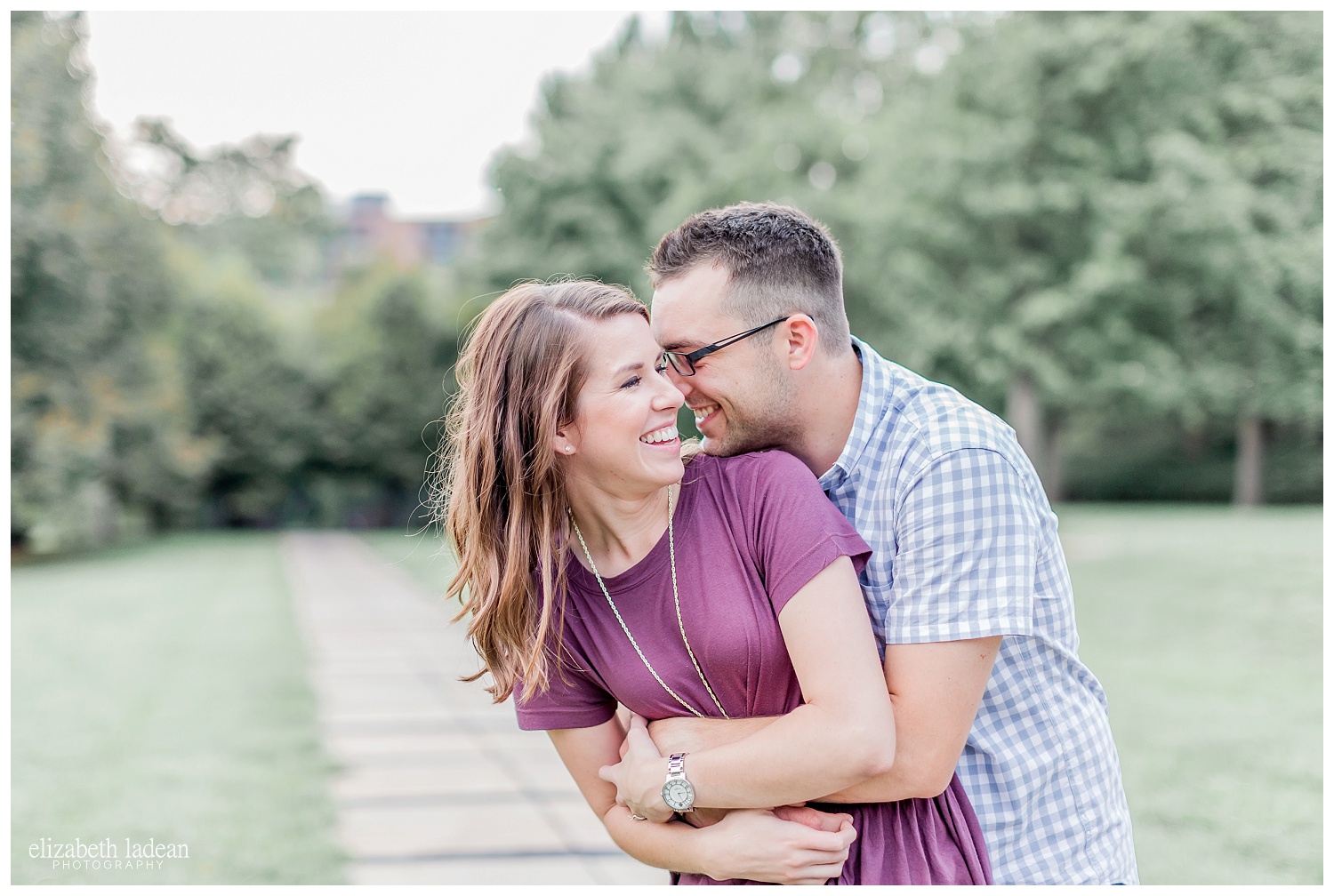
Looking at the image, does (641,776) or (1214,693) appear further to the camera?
(1214,693)

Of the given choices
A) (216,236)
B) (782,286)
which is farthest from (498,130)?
(782,286)

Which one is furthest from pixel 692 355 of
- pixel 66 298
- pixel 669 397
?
pixel 66 298

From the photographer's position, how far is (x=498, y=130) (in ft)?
72.5

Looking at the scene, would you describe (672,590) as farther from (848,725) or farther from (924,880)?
(924,880)

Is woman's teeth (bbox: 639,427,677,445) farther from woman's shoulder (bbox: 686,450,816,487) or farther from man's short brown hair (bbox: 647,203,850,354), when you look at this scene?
man's short brown hair (bbox: 647,203,850,354)

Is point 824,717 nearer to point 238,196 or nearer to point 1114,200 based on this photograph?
point 1114,200

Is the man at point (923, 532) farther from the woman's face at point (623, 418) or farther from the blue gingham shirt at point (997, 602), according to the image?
the woman's face at point (623, 418)

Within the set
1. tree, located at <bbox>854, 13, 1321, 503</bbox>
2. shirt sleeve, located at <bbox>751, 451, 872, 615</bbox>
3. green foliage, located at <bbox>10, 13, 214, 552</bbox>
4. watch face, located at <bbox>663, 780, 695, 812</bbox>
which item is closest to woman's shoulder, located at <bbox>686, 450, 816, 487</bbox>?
shirt sleeve, located at <bbox>751, 451, 872, 615</bbox>

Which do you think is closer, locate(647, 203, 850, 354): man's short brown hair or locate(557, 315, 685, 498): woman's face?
locate(557, 315, 685, 498): woman's face

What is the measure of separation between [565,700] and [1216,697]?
7441 mm

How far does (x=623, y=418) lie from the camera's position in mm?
2039

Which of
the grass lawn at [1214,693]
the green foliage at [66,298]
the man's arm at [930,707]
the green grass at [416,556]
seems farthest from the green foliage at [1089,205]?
the man's arm at [930,707]

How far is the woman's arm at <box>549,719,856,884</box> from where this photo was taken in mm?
1896

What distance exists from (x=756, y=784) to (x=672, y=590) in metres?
0.36
